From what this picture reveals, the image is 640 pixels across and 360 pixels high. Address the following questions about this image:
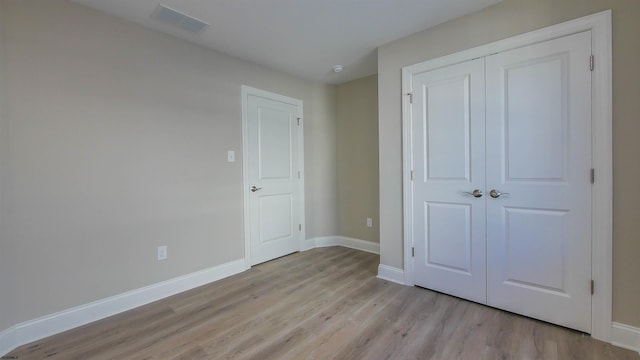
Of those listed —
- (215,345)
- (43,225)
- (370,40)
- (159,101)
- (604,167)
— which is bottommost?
(215,345)

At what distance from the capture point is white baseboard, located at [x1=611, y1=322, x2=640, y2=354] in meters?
1.66

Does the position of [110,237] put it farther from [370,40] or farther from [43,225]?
[370,40]

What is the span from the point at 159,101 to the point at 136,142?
0.43 meters

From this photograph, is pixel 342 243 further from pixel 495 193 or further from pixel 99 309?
pixel 99 309

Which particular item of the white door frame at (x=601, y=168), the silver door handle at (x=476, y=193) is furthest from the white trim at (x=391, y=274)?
the white door frame at (x=601, y=168)

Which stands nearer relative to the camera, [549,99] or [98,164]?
[549,99]

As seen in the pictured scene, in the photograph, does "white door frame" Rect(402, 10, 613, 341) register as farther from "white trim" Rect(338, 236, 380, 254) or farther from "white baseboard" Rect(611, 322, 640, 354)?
"white trim" Rect(338, 236, 380, 254)

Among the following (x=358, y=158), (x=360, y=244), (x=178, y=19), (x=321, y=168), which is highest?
(x=178, y=19)

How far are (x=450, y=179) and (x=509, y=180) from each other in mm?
429

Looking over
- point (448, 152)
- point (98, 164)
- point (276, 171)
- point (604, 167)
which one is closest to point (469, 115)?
point (448, 152)

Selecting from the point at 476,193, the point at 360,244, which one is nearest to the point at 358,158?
the point at 360,244

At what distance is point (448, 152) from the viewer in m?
2.38

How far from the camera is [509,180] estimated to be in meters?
2.08

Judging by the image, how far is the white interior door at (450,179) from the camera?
223 centimetres
